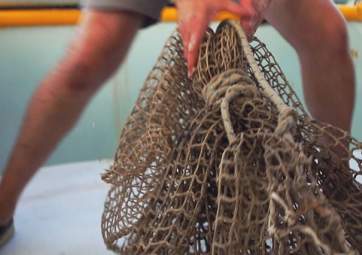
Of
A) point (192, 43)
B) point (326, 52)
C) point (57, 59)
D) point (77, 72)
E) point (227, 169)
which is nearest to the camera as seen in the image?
point (227, 169)

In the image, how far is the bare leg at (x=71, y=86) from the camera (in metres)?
0.79

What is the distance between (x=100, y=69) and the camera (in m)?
0.80

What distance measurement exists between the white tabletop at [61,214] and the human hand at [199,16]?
0.35 m

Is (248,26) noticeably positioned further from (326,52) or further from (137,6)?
(326,52)

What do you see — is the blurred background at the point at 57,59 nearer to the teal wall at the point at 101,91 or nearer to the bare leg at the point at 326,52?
the teal wall at the point at 101,91

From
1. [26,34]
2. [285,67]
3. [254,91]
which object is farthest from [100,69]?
[285,67]

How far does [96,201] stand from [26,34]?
58cm

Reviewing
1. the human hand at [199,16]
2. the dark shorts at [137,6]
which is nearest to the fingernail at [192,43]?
the human hand at [199,16]

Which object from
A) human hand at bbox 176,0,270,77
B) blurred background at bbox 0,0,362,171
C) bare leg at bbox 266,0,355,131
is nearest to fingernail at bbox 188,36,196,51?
human hand at bbox 176,0,270,77

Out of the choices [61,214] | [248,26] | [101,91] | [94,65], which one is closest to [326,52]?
[248,26]

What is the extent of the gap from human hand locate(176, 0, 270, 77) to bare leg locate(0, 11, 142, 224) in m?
0.13

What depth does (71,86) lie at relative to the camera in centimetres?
79

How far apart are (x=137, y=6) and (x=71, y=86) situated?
145mm

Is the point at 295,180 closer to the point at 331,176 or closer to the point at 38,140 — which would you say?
the point at 331,176
